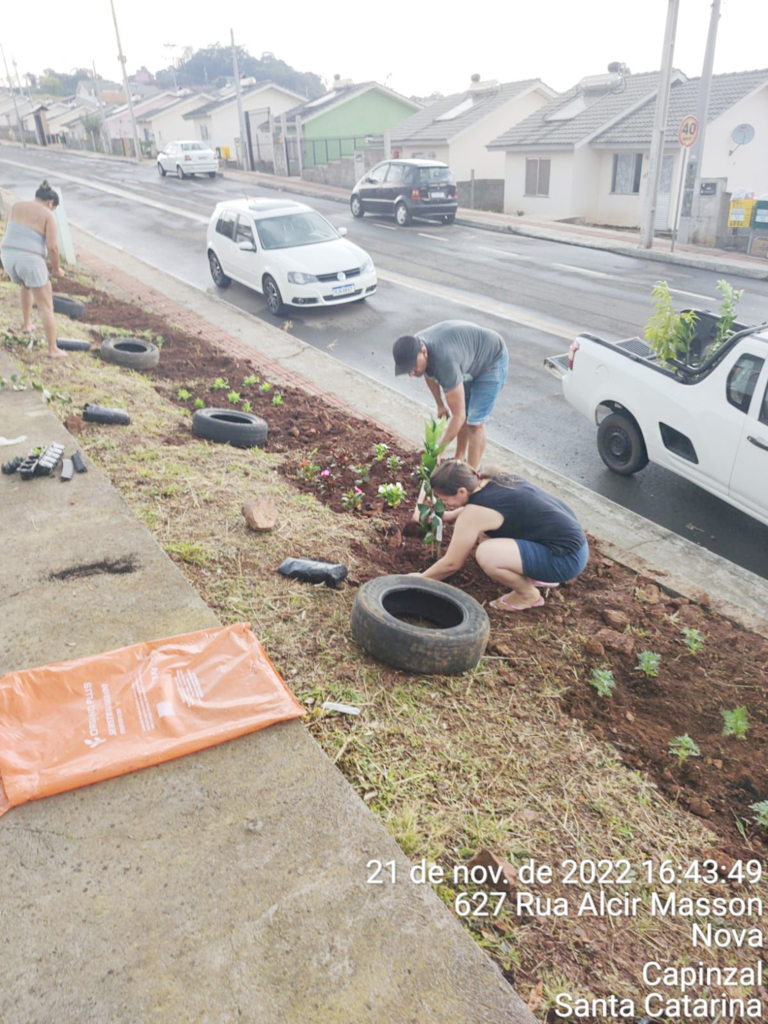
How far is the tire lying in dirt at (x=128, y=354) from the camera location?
9359mm

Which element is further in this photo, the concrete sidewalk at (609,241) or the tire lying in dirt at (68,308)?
the concrete sidewalk at (609,241)

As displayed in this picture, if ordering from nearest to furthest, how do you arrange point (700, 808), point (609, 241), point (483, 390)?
→ point (700, 808) → point (483, 390) → point (609, 241)

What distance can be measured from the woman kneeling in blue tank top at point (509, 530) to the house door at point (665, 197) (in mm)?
27035

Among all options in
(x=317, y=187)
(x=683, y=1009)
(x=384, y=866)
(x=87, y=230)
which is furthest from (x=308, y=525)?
(x=317, y=187)

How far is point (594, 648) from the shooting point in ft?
14.3

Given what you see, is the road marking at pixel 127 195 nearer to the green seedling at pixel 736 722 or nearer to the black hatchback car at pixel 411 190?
the black hatchback car at pixel 411 190

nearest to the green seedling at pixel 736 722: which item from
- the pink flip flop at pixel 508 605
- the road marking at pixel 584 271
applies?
the pink flip flop at pixel 508 605

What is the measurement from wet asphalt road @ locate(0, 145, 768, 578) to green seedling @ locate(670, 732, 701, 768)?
8.99 feet

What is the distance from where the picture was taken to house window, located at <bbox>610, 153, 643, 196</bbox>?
93.7ft

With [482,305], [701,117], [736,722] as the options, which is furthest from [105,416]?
[701,117]

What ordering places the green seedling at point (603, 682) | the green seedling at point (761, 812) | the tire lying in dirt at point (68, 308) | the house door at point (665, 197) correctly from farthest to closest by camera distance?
the house door at point (665, 197) < the tire lying in dirt at point (68, 308) < the green seedling at point (603, 682) < the green seedling at point (761, 812)

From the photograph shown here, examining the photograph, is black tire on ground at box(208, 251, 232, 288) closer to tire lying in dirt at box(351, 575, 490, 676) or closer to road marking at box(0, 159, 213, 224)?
road marking at box(0, 159, 213, 224)

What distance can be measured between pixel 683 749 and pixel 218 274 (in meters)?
14.3

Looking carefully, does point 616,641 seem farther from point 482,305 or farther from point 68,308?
point 482,305
